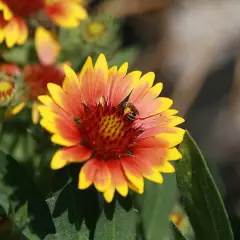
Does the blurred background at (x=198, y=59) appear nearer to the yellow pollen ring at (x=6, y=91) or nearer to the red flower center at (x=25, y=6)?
the red flower center at (x=25, y=6)

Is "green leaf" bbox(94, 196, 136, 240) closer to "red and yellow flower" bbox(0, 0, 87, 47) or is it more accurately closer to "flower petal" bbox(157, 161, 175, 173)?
"flower petal" bbox(157, 161, 175, 173)

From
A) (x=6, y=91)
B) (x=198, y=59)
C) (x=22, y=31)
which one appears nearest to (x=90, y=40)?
(x=22, y=31)

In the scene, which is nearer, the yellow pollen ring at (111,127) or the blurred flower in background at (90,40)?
the yellow pollen ring at (111,127)

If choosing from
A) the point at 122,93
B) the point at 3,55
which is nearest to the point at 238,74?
the point at 3,55

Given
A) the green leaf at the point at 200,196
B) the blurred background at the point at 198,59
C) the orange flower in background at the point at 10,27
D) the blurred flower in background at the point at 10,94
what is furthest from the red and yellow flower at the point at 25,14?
the blurred background at the point at 198,59

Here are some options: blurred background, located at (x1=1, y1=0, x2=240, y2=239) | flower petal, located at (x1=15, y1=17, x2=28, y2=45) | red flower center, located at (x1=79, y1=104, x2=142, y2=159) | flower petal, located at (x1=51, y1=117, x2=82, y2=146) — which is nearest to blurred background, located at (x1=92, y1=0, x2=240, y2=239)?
blurred background, located at (x1=1, y1=0, x2=240, y2=239)

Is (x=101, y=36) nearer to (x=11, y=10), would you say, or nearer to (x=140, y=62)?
(x=11, y=10)

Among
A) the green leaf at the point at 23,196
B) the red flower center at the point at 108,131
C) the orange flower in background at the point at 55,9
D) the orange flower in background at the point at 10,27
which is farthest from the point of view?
the orange flower in background at the point at 55,9
